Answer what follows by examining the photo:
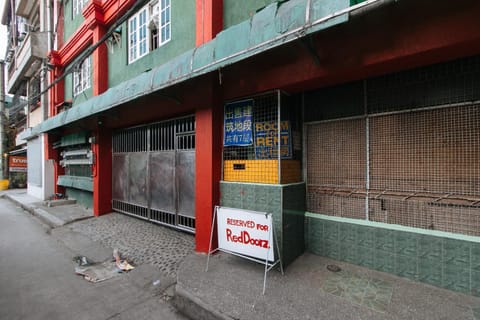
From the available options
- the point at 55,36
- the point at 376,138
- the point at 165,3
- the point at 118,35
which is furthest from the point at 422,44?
the point at 55,36

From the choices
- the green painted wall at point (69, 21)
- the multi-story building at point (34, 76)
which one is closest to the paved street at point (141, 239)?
the multi-story building at point (34, 76)

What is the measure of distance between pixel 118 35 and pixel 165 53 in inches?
126

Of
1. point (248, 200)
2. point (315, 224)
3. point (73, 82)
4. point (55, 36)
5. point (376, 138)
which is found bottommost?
point (315, 224)

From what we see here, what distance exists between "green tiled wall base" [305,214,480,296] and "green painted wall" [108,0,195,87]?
16.5 feet

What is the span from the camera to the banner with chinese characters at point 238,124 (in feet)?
14.3

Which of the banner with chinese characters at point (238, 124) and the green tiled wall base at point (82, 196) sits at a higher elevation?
the banner with chinese characters at point (238, 124)

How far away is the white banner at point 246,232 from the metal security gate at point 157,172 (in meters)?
1.98

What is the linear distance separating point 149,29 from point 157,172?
4.36 m

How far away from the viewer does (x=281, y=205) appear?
3744mm

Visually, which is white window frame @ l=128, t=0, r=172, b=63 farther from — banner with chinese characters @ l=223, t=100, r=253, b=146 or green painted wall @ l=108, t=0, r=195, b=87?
banner with chinese characters @ l=223, t=100, r=253, b=146

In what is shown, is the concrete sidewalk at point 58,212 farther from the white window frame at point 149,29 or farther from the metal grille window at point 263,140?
the metal grille window at point 263,140

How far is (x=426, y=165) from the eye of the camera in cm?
333

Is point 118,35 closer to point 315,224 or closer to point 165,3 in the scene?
point 165,3

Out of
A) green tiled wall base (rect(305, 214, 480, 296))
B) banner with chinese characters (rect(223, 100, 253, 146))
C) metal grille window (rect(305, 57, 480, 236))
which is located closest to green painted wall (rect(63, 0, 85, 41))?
banner with chinese characters (rect(223, 100, 253, 146))
